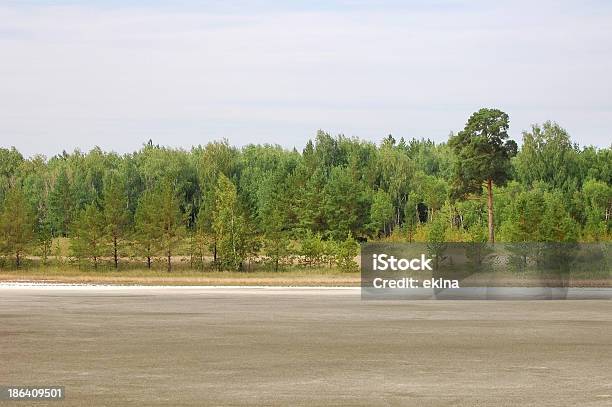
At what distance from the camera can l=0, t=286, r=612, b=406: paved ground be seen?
57.1 ft

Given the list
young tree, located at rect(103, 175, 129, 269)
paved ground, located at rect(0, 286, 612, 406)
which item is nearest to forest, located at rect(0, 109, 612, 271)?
young tree, located at rect(103, 175, 129, 269)

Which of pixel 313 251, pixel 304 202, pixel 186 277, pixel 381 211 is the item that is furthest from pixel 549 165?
pixel 186 277

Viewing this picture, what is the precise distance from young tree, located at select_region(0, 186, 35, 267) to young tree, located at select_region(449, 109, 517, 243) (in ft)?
132

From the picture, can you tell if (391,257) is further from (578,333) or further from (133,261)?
(133,261)

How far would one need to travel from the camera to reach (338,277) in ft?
235

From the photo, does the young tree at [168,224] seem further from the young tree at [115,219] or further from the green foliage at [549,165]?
the green foliage at [549,165]

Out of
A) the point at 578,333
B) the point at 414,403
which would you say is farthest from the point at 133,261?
the point at 414,403

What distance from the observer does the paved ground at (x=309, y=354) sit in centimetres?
1741

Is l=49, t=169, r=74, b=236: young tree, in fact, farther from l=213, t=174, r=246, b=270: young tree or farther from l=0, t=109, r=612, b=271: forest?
l=213, t=174, r=246, b=270: young tree

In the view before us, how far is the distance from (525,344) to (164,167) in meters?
124

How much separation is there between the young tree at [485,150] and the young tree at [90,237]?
33.5 metres

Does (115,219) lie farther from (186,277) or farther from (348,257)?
(348,257)

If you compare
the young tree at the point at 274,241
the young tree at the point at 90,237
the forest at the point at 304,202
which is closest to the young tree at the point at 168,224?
the forest at the point at 304,202

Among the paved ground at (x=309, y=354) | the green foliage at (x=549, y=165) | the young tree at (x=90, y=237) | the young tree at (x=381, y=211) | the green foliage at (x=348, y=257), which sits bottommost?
the paved ground at (x=309, y=354)
